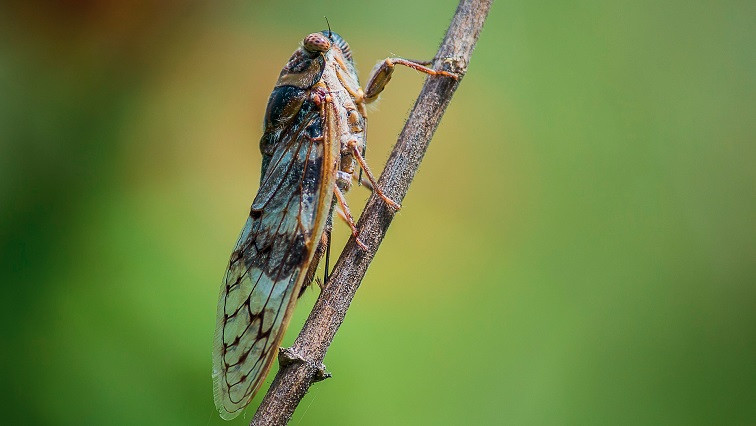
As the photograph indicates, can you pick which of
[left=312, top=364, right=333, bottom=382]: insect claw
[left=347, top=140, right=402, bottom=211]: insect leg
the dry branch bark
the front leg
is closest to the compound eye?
the front leg

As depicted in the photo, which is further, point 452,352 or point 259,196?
point 452,352

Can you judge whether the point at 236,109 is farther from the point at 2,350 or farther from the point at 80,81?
the point at 2,350

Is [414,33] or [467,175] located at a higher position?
[414,33]

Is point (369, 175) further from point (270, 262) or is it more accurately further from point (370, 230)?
point (270, 262)

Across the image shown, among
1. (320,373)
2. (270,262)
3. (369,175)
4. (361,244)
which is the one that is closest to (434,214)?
(369,175)

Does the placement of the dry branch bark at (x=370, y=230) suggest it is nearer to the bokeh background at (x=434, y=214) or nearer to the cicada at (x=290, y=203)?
the cicada at (x=290, y=203)

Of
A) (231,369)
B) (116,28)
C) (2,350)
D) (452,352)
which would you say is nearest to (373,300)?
(452,352)

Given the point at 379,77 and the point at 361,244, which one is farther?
the point at 379,77
